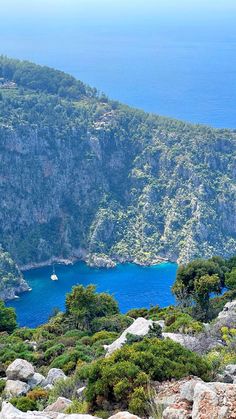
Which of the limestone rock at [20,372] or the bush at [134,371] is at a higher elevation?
the bush at [134,371]

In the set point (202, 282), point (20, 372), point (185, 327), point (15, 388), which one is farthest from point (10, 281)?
point (15, 388)

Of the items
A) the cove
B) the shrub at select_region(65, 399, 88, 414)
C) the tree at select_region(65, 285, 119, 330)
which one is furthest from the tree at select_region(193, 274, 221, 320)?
the cove

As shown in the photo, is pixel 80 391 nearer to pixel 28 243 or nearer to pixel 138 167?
pixel 28 243

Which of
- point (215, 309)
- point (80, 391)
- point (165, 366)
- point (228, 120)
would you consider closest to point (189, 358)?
point (165, 366)

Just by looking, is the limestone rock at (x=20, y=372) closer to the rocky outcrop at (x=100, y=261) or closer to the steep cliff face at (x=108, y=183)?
the rocky outcrop at (x=100, y=261)

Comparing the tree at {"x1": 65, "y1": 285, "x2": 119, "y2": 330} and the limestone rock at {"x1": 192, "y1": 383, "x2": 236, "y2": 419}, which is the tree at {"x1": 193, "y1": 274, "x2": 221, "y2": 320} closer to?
the tree at {"x1": 65, "y1": 285, "x2": 119, "y2": 330}

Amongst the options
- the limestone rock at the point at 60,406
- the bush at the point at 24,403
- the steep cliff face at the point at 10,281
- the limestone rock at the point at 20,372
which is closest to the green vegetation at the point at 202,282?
the limestone rock at the point at 20,372

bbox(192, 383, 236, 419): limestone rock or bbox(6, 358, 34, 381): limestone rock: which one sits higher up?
bbox(192, 383, 236, 419): limestone rock
